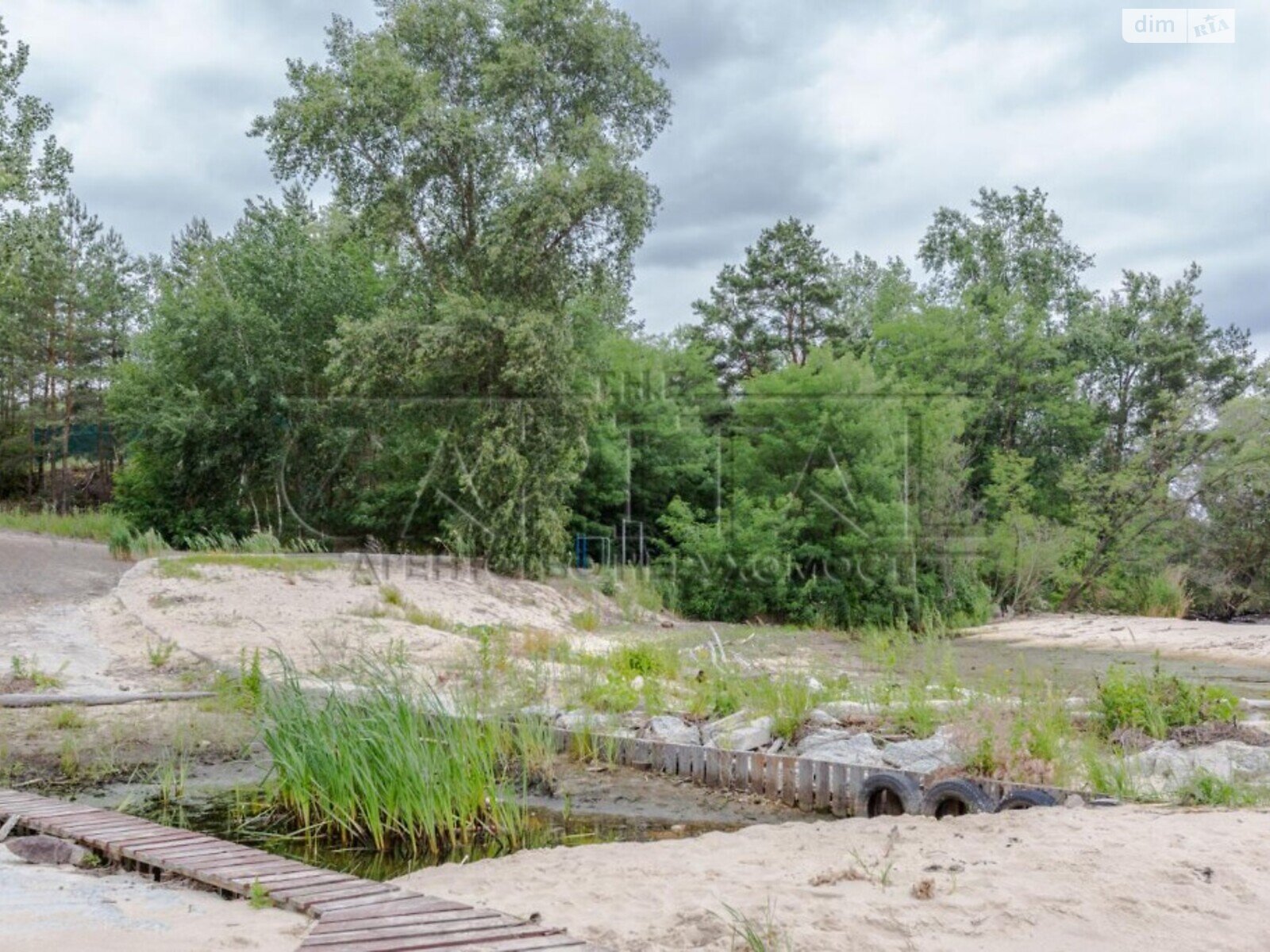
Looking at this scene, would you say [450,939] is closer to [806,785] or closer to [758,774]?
[806,785]

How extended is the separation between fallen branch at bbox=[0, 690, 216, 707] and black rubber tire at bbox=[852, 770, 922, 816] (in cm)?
674

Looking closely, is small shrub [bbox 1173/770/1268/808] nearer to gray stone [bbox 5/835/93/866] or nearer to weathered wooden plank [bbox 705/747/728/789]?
weathered wooden plank [bbox 705/747/728/789]

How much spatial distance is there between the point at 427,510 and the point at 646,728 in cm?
1996

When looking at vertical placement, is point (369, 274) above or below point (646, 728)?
above

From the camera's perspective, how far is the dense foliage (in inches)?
989

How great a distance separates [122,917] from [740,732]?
5.76m

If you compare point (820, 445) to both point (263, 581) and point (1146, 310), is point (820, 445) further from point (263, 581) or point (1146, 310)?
point (1146, 310)

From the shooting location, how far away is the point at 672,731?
9.73 meters

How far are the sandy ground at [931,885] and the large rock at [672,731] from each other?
311cm

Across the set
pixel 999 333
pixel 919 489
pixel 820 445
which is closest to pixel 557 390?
pixel 820 445

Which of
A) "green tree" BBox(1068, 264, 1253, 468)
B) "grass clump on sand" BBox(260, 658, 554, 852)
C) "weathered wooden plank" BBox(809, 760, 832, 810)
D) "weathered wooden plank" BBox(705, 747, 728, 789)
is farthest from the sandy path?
"green tree" BBox(1068, 264, 1253, 468)

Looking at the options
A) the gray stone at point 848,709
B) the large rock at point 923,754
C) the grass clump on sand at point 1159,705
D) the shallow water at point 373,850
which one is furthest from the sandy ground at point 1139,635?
the shallow water at point 373,850

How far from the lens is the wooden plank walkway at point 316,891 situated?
3.91 meters

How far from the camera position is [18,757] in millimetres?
8695
